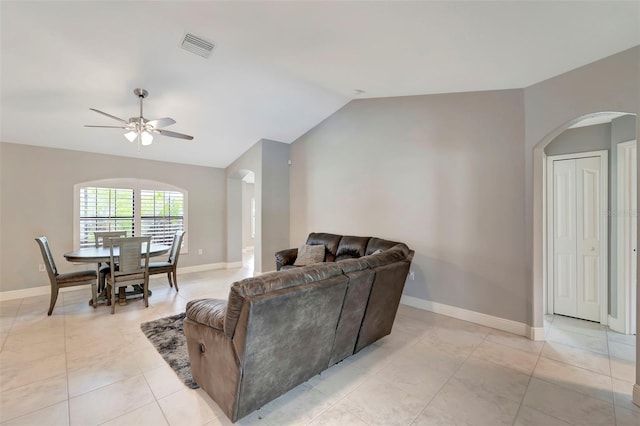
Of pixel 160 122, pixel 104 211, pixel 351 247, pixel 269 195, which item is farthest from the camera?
pixel 269 195

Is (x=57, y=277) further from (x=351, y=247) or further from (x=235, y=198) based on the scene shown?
(x=351, y=247)

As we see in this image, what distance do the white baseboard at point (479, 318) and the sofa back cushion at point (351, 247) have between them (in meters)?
0.95

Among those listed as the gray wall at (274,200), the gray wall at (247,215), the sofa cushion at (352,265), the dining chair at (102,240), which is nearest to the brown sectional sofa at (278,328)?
the sofa cushion at (352,265)

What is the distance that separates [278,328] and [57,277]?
380 centimetres

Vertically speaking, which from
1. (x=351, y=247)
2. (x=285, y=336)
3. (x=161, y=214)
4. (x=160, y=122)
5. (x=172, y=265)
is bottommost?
(x=172, y=265)

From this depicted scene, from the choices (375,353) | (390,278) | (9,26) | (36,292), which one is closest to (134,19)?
(9,26)

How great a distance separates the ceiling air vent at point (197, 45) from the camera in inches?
112

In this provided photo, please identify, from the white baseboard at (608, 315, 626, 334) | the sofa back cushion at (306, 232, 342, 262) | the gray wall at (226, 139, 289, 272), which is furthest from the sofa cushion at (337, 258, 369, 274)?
the gray wall at (226, 139, 289, 272)

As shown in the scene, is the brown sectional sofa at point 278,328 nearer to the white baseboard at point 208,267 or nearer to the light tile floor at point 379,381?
the light tile floor at point 379,381

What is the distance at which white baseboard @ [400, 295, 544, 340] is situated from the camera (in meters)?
3.02

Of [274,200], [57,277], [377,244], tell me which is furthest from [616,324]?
[57,277]

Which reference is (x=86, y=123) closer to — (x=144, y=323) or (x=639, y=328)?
(x=144, y=323)

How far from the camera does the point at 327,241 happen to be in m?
4.88

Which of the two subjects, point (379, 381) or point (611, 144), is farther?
point (611, 144)
